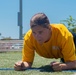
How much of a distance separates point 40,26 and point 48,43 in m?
0.37

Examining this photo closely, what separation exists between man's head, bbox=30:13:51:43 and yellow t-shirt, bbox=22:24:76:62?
0.22 m

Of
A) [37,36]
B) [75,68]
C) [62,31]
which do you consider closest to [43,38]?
[37,36]

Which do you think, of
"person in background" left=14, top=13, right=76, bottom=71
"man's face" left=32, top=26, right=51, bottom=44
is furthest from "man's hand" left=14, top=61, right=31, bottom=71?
"man's face" left=32, top=26, right=51, bottom=44

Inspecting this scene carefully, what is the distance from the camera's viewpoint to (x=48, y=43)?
3.26 metres

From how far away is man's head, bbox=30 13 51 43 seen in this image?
295 cm

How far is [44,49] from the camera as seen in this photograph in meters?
3.38

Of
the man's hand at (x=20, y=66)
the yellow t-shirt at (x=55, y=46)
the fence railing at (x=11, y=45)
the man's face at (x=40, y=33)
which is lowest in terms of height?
the fence railing at (x=11, y=45)

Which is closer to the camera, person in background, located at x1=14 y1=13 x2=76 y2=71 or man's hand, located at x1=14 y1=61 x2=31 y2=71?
person in background, located at x1=14 y1=13 x2=76 y2=71

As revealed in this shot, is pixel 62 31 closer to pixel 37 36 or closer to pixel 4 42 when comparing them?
pixel 37 36

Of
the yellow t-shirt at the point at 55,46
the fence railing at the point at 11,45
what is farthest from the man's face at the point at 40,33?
the fence railing at the point at 11,45

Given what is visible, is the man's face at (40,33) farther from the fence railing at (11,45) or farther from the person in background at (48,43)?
the fence railing at (11,45)

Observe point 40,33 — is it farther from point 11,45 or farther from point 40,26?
point 11,45

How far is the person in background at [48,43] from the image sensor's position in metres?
2.97

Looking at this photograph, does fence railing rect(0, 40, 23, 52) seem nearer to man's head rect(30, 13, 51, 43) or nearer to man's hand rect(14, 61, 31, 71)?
man's hand rect(14, 61, 31, 71)
